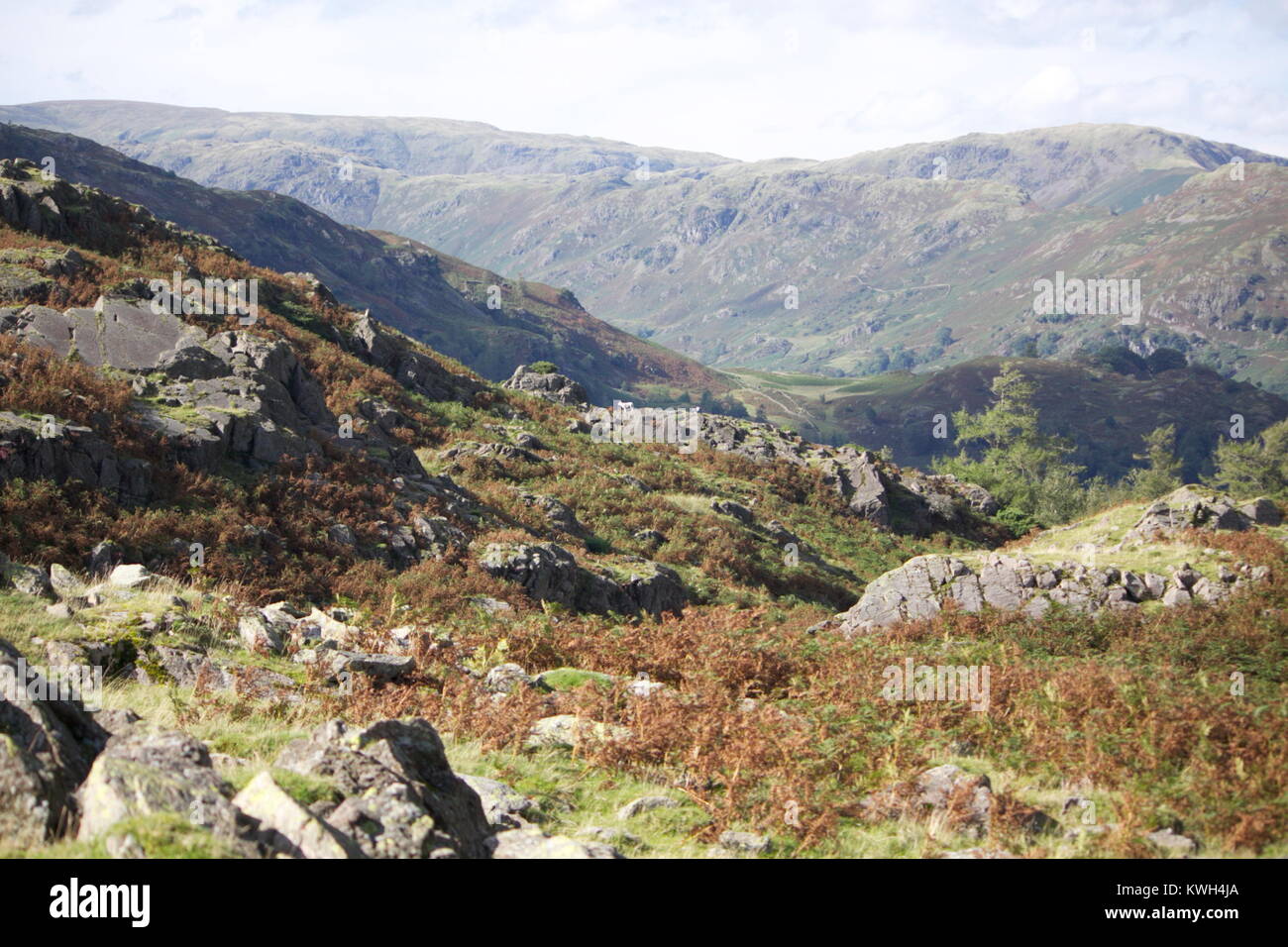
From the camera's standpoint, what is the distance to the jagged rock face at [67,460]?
14.6m

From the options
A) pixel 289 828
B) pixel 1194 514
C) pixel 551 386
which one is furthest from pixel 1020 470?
pixel 289 828

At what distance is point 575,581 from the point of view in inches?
850

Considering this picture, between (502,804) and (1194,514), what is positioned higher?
(1194,514)

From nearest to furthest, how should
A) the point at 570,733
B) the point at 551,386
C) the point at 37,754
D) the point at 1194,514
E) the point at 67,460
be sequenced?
1. the point at 37,754
2. the point at 570,733
3. the point at 67,460
4. the point at 1194,514
5. the point at 551,386

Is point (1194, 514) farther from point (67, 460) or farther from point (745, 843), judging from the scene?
point (67, 460)

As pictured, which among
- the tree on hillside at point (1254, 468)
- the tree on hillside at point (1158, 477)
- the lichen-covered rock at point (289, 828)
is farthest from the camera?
the tree on hillside at point (1254, 468)

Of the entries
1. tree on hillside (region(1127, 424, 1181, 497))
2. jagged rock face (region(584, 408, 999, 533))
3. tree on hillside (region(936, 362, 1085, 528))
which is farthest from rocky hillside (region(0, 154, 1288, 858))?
tree on hillside (region(1127, 424, 1181, 497))

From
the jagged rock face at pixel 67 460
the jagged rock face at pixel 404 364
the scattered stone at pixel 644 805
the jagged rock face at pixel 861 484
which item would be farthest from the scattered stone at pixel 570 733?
the jagged rock face at pixel 861 484

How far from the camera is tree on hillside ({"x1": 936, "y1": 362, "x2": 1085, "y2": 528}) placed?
54781 mm

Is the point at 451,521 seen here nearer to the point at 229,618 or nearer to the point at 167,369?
the point at 167,369

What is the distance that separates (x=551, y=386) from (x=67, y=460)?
3701 cm

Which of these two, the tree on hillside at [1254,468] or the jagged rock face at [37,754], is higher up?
the jagged rock face at [37,754]

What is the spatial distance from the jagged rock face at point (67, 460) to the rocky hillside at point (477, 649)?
0.23ft

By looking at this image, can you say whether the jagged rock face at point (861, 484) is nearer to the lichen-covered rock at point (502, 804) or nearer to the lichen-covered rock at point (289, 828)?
the lichen-covered rock at point (502, 804)
